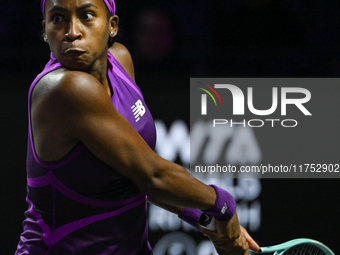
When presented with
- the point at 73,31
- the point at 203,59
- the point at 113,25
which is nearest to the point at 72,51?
the point at 73,31

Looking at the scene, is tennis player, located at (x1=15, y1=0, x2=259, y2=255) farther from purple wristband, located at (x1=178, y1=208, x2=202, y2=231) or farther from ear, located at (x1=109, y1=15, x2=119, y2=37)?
purple wristband, located at (x1=178, y1=208, x2=202, y2=231)

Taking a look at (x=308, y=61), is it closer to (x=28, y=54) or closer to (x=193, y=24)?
(x=193, y=24)

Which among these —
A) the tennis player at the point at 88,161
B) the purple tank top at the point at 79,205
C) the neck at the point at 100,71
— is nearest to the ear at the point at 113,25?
the tennis player at the point at 88,161

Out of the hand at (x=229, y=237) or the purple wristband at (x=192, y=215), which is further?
the purple wristband at (x=192, y=215)

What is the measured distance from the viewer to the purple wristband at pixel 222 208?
62.7 inches

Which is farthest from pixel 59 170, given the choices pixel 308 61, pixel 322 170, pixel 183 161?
pixel 308 61

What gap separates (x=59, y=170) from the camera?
1.43 meters

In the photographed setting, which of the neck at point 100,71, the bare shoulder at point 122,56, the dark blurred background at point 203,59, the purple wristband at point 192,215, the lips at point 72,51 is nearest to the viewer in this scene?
the lips at point 72,51

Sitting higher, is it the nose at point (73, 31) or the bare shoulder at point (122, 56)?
the nose at point (73, 31)

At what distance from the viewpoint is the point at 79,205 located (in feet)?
4.92

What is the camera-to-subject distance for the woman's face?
144 centimetres

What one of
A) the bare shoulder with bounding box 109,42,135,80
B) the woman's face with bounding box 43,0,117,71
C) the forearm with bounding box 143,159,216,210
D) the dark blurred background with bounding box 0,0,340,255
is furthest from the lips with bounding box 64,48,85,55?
the dark blurred background with bounding box 0,0,340,255

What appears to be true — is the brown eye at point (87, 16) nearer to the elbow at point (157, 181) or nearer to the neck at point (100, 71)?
the neck at point (100, 71)

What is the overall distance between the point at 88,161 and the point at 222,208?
1.58 feet
